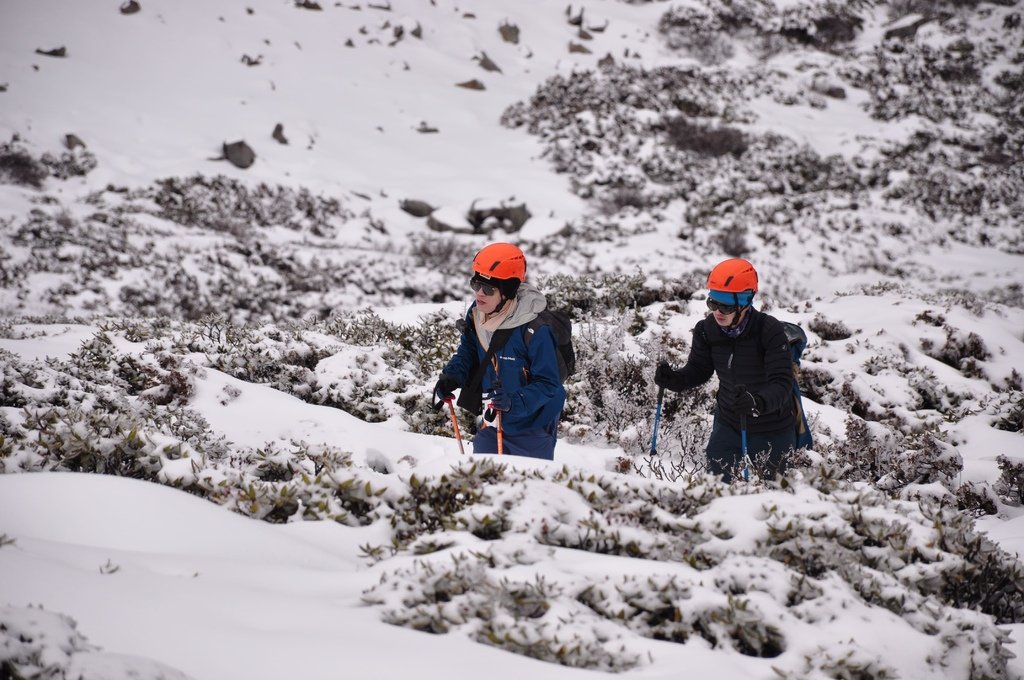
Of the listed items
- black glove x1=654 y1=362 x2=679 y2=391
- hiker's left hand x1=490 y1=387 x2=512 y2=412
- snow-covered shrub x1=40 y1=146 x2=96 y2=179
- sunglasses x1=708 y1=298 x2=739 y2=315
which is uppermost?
snow-covered shrub x1=40 y1=146 x2=96 y2=179

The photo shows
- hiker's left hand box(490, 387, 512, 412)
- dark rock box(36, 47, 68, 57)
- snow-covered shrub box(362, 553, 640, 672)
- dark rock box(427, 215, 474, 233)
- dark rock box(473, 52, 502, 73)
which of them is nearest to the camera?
snow-covered shrub box(362, 553, 640, 672)

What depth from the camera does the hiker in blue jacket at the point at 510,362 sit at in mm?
4008

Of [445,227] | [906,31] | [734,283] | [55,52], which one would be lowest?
[734,283]

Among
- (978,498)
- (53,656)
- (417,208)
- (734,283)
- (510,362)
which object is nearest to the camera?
(53,656)

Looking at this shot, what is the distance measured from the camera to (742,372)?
15.3 feet

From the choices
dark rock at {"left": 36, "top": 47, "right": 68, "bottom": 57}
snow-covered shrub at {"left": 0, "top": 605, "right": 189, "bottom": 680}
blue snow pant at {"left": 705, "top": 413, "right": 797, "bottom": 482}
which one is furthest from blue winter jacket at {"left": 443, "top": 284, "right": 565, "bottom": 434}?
dark rock at {"left": 36, "top": 47, "right": 68, "bottom": 57}

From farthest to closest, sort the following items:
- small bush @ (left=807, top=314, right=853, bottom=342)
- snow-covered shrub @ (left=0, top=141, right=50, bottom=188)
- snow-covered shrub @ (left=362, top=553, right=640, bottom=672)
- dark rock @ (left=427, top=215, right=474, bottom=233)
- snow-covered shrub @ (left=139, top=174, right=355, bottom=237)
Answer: dark rock @ (left=427, top=215, right=474, bottom=233)
snow-covered shrub @ (left=139, top=174, right=355, bottom=237)
snow-covered shrub @ (left=0, top=141, right=50, bottom=188)
small bush @ (left=807, top=314, right=853, bottom=342)
snow-covered shrub @ (left=362, top=553, right=640, bottom=672)

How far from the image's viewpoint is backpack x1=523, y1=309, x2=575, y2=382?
13.4 ft

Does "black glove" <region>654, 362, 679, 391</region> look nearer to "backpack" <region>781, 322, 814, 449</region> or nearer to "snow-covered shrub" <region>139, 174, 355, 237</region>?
"backpack" <region>781, 322, 814, 449</region>

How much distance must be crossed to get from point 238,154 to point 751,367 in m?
19.2

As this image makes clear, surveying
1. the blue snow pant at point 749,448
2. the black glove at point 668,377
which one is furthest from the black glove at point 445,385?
the blue snow pant at point 749,448

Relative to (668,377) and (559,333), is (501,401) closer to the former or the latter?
(559,333)

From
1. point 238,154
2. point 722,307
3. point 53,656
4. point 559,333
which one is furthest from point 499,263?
point 238,154

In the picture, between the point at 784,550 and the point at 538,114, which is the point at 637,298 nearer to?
the point at 784,550
